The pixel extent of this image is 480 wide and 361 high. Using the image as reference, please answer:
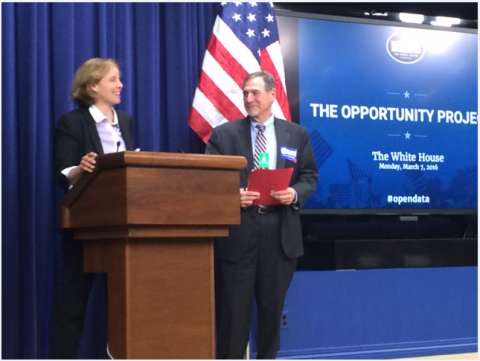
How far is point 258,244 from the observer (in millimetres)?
3539

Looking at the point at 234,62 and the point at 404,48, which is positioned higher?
the point at 404,48

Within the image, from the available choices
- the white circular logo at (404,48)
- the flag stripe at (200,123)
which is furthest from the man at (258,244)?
the white circular logo at (404,48)

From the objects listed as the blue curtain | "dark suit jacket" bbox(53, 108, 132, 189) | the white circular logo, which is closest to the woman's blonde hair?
"dark suit jacket" bbox(53, 108, 132, 189)

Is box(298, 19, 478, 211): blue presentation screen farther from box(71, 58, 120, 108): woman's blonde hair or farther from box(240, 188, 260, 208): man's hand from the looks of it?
box(71, 58, 120, 108): woman's blonde hair

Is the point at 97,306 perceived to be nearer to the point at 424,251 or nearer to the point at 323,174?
the point at 323,174

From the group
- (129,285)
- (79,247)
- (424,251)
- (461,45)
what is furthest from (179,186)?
(461,45)

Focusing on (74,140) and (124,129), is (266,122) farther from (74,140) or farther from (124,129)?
(74,140)

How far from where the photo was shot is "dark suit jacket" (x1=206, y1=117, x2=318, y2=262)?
3514 millimetres

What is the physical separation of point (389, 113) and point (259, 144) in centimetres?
153

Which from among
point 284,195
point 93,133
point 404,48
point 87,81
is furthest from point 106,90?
point 404,48

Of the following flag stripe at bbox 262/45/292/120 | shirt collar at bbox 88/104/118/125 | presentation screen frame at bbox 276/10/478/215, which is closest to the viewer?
shirt collar at bbox 88/104/118/125

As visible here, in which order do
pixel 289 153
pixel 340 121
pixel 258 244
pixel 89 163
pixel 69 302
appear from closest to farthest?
1. pixel 89 163
2. pixel 69 302
3. pixel 258 244
4. pixel 289 153
5. pixel 340 121

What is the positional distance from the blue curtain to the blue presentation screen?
91cm

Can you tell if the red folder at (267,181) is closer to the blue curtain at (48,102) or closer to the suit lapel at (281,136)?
the suit lapel at (281,136)
